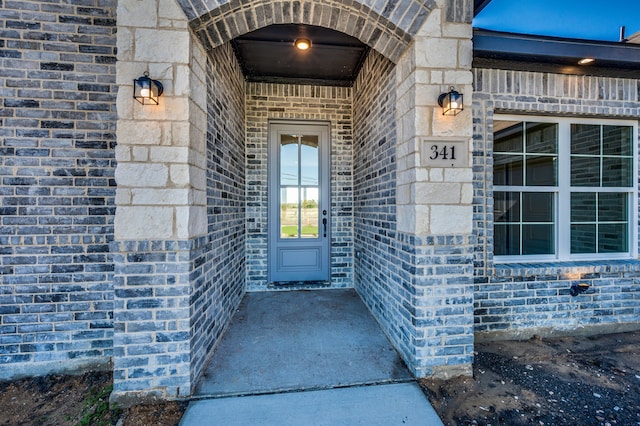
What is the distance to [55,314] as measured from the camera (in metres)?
2.32

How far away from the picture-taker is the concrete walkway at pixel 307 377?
5.91ft

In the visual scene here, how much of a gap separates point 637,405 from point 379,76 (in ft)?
11.1

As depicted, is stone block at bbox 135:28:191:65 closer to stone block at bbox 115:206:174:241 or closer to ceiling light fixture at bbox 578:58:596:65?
stone block at bbox 115:206:174:241

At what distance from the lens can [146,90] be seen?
73.7 inches

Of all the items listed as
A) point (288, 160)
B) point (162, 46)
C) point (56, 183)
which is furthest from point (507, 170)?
point (56, 183)

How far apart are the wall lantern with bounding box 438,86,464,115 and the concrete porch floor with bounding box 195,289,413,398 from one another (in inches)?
82.1

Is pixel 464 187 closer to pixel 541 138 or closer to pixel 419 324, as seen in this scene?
pixel 419 324

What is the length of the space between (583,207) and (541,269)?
979mm

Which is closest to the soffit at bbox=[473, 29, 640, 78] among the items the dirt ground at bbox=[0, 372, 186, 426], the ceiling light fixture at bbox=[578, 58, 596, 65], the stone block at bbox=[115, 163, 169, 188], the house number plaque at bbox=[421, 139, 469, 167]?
the ceiling light fixture at bbox=[578, 58, 596, 65]

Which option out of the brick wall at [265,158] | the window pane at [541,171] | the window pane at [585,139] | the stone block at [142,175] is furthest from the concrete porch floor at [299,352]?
the window pane at [585,139]

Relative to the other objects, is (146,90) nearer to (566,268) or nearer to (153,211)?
(153,211)

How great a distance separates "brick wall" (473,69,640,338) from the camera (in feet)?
9.02

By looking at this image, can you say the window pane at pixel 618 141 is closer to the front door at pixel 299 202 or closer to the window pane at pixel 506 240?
the window pane at pixel 506 240

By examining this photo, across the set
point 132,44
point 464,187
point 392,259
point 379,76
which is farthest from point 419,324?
point 132,44
